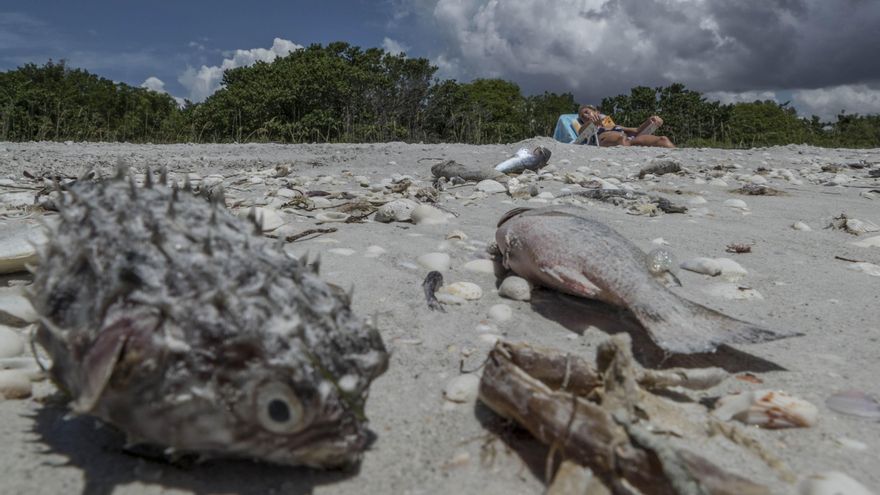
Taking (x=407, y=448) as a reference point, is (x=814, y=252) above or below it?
above

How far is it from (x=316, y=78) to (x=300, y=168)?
20.1 m

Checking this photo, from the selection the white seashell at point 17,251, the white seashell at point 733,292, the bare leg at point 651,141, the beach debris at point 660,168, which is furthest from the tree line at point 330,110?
the white seashell at point 733,292

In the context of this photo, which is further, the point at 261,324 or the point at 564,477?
the point at 564,477

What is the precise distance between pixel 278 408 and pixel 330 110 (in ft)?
89.5

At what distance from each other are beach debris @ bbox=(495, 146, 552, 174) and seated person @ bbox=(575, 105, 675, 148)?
24.8 feet

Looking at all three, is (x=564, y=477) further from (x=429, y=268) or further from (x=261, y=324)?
(x=429, y=268)

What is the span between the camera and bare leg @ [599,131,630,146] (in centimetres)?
1611

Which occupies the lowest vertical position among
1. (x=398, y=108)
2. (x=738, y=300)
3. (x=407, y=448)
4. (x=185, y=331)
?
(x=407, y=448)

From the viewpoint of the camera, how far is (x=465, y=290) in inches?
123

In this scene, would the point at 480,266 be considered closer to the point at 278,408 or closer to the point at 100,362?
the point at 278,408

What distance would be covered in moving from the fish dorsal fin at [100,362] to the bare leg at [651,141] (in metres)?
16.0

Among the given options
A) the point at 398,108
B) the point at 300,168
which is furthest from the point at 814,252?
the point at 398,108

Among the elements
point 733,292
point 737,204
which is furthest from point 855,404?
point 737,204

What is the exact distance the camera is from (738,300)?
3.27m
